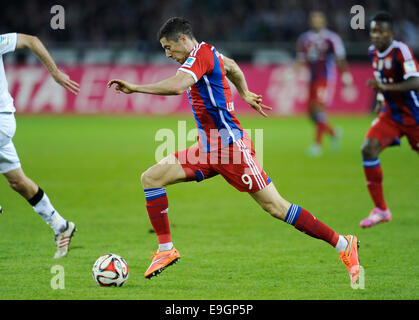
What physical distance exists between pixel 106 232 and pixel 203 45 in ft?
9.83

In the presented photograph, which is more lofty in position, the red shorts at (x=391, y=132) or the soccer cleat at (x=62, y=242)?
the red shorts at (x=391, y=132)

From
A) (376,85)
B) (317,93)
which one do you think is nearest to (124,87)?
(376,85)

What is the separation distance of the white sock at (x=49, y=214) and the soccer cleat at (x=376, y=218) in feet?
12.1

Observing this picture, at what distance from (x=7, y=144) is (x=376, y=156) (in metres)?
4.51

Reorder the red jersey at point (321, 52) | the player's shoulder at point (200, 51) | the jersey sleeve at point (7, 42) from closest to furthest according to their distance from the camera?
the player's shoulder at point (200, 51), the jersey sleeve at point (7, 42), the red jersey at point (321, 52)

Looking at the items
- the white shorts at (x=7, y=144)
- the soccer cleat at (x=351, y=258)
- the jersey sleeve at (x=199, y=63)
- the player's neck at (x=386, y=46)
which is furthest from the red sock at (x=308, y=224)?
the player's neck at (x=386, y=46)

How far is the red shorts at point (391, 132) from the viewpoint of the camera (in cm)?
821

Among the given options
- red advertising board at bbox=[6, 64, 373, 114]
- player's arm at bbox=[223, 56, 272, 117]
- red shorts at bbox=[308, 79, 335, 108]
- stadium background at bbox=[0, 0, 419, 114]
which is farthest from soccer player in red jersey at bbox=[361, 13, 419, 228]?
stadium background at bbox=[0, 0, 419, 114]

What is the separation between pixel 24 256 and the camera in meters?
6.53

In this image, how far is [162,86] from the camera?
520 cm

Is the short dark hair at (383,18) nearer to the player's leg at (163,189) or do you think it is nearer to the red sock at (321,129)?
the player's leg at (163,189)

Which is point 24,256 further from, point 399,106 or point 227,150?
point 399,106

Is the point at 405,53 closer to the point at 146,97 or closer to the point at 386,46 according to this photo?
the point at 386,46
